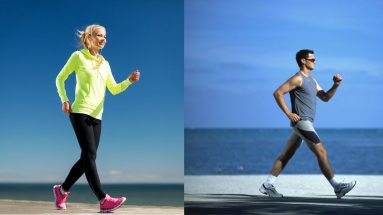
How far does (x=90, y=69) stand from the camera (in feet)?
20.6

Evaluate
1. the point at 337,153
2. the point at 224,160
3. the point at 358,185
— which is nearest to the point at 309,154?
the point at 337,153

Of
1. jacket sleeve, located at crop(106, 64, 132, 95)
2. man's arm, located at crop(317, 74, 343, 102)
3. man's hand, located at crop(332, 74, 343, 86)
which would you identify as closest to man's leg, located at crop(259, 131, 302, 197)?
man's arm, located at crop(317, 74, 343, 102)

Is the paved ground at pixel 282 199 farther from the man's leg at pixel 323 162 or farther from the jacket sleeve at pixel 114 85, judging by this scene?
the jacket sleeve at pixel 114 85

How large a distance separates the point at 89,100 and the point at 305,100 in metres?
2.21

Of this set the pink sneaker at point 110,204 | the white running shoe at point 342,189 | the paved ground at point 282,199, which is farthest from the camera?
the white running shoe at point 342,189

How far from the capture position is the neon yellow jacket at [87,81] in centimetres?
619

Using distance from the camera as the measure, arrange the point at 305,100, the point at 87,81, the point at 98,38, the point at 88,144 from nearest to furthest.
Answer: the point at 88,144 → the point at 87,81 → the point at 98,38 → the point at 305,100

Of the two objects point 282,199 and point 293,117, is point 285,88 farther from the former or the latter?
point 282,199

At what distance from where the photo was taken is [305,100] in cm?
738

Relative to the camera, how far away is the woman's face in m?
6.41

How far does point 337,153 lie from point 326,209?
30060 mm

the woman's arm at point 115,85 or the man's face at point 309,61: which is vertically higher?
the man's face at point 309,61

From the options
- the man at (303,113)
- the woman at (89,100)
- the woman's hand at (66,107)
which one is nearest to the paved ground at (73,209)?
the woman at (89,100)

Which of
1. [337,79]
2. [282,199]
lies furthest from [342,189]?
[337,79]
